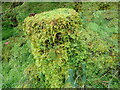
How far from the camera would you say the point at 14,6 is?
540 centimetres

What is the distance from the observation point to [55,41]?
2469mm

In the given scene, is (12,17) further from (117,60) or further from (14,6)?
(117,60)

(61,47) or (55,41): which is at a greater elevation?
(55,41)

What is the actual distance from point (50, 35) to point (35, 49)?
0.41 metres

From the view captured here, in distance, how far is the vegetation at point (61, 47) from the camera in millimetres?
2492

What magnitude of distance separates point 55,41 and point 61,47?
0.14 m

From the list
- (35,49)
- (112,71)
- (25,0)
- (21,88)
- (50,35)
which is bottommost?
(21,88)

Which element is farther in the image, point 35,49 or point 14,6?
point 14,6

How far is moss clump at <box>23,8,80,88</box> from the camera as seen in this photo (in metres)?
2.42

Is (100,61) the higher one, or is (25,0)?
(25,0)

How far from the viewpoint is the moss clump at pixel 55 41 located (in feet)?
7.94

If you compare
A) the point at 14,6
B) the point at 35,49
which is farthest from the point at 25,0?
the point at 35,49

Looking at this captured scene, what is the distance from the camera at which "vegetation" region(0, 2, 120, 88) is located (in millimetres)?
2492

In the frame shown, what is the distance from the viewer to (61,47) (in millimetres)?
2490
